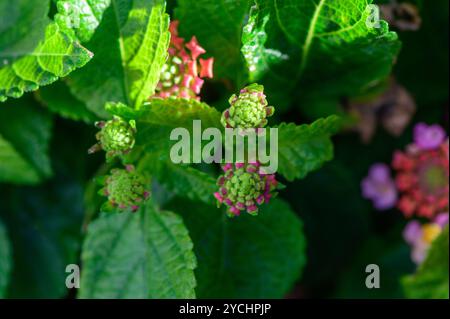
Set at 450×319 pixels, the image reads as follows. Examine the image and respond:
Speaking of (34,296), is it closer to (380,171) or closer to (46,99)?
(46,99)

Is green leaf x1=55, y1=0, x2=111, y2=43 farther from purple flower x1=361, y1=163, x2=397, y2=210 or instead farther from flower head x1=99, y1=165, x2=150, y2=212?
purple flower x1=361, y1=163, x2=397, y2=210

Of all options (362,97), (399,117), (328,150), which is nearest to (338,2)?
(328,150)

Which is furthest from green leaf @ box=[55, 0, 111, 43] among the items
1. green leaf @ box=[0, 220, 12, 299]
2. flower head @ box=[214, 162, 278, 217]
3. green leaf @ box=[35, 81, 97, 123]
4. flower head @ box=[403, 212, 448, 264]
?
flower head @ box=[403, 212, 448, 264]

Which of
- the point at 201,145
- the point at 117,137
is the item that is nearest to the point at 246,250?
the point at 201,145

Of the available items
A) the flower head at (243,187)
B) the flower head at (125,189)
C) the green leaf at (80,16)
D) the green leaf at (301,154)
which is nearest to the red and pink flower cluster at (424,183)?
the green leaf at (301,154)
